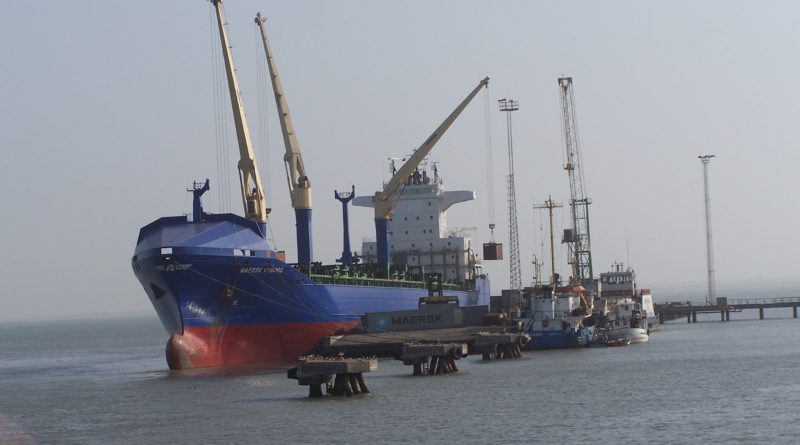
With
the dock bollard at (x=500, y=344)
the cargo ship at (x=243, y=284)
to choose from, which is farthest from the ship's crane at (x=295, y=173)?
the dock bollard at (x=500, y=344)

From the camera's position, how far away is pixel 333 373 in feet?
130

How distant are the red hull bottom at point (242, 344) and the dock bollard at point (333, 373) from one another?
14.9 meters

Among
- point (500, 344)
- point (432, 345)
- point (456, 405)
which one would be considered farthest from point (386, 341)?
point (456, 405)

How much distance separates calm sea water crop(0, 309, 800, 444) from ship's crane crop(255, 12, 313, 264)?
1299 centimetres

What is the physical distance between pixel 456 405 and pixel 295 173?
34.8 meters

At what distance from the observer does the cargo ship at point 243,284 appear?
56.2m

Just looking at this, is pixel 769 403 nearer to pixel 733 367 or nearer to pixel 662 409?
pixel 662 409

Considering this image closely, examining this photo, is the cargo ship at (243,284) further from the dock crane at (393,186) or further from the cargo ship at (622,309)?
the cargo ship at (622,309)

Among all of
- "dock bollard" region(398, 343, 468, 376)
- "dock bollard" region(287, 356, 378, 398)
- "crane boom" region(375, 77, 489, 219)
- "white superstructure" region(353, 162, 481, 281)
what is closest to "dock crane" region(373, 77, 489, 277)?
"crane boom" region(375, 77, 489, 219)

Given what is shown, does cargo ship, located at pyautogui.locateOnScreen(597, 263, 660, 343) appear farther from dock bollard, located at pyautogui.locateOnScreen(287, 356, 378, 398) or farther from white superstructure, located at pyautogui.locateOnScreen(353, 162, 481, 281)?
dock bollard, located at pyautogui.locateOnScreen(287, 356, 378, 398)

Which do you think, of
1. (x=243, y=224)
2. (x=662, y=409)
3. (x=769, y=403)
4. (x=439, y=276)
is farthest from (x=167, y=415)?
(x=439, y=276)

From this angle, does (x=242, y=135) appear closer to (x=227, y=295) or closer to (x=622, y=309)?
(x=227, y=295)

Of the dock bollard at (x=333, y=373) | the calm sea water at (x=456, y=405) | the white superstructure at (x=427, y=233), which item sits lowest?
the calm sea water at (x=456, y=405)

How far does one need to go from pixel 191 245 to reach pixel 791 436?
103ft
